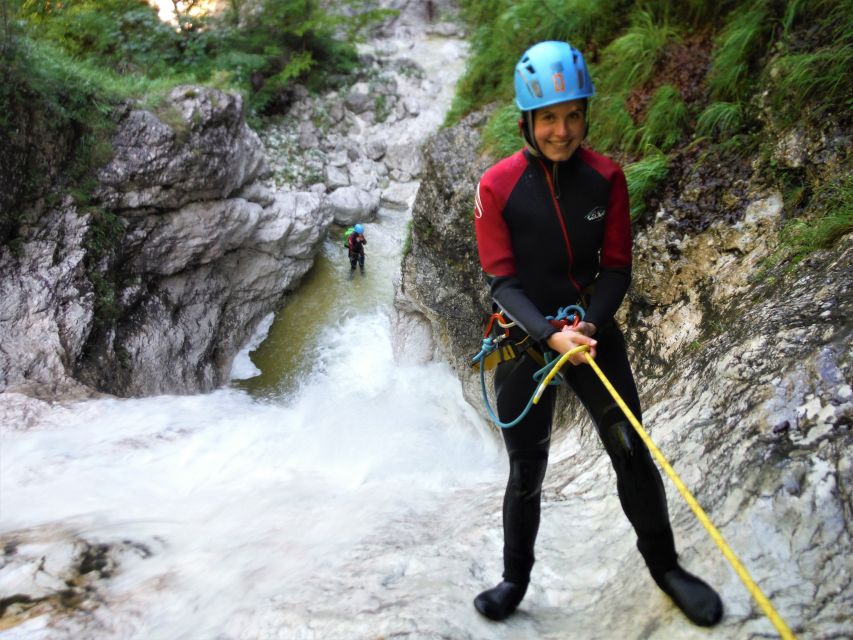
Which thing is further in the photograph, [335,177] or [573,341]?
[335,177]

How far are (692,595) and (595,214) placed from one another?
4.87 ft

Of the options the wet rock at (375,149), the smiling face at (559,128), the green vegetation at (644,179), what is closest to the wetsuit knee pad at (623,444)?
the smiling face at (559,128)

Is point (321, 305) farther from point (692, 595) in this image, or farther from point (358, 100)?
point (692, 595)

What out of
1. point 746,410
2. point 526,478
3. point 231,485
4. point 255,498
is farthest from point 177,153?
point 746,410

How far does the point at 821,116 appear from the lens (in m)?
3.87

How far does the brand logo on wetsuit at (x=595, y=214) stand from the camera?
7.34 ft

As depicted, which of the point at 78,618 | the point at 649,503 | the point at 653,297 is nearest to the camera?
the point at 649,503

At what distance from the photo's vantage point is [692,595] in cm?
204

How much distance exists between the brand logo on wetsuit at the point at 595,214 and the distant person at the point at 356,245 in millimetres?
11132

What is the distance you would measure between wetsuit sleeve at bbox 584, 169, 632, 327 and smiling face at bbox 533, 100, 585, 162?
0.25 metres

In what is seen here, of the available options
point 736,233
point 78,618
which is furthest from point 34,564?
point 736,233

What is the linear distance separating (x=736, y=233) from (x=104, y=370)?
917 cm

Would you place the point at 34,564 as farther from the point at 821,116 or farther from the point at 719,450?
the point at 821,116

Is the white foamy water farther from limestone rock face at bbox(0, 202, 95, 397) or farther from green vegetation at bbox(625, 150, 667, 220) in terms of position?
green vegetation at bbox(625, 150, 667, 220)
